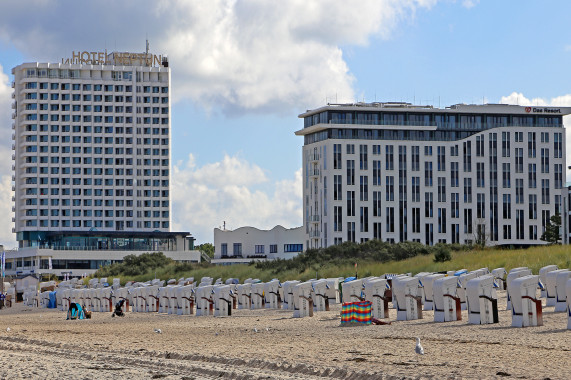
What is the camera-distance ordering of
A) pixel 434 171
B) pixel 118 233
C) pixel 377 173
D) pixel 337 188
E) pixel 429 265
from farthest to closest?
pixel 118 233, pixel 434 171, pixel 377 173, pixel 337 188, pixel 429 265

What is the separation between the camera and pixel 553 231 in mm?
108812

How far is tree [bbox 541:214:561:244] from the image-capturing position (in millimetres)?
107269

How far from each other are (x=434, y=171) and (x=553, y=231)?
1621 centimetres

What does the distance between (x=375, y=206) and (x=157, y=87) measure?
174 ft

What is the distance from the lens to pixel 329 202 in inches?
A: 4498

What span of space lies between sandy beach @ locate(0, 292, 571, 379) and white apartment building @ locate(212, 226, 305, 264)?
301ft

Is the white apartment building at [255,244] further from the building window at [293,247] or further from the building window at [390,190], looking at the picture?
the building window at [390,190]

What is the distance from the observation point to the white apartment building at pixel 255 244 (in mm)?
123188

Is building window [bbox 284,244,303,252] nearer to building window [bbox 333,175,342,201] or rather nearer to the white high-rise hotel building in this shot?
the white high-rise hotel building

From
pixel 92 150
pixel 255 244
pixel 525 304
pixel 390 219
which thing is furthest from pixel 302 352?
pixel 92 150

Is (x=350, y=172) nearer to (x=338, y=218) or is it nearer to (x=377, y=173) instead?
(x=377, y=173)

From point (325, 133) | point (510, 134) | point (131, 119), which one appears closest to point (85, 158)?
point (131, 119)

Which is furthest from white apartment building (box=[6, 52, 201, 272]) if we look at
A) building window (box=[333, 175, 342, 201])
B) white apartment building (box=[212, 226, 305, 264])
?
building window (box=[333, 175, 342, 201])

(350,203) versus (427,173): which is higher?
(427,173)
